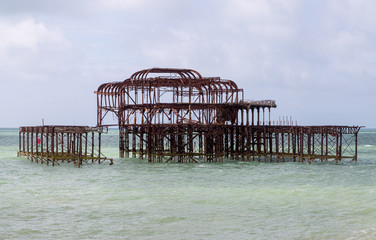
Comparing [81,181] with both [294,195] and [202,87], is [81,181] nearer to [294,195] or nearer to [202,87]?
[294,195]

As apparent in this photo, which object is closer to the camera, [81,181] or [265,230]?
[265,230]

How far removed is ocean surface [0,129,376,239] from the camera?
23484 mm

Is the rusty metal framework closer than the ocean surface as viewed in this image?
No

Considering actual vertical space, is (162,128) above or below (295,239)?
above

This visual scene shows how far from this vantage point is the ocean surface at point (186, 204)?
2348 cm

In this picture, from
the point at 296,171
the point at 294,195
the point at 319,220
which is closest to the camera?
the point at 319,220

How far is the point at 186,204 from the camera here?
29766mm

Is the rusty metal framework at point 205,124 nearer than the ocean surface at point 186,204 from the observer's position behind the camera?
No

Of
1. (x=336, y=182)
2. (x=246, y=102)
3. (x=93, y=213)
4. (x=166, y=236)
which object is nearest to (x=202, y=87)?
(x=246, y=102)

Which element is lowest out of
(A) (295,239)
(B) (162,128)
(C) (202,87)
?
(A) (295,239)

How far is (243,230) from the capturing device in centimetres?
2373

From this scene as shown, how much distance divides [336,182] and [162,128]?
74.5ft

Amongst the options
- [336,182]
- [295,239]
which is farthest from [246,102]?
[295,239]

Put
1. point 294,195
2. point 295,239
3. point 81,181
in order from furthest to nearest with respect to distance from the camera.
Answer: point 81,181 → point 294,195 → point 295,239
